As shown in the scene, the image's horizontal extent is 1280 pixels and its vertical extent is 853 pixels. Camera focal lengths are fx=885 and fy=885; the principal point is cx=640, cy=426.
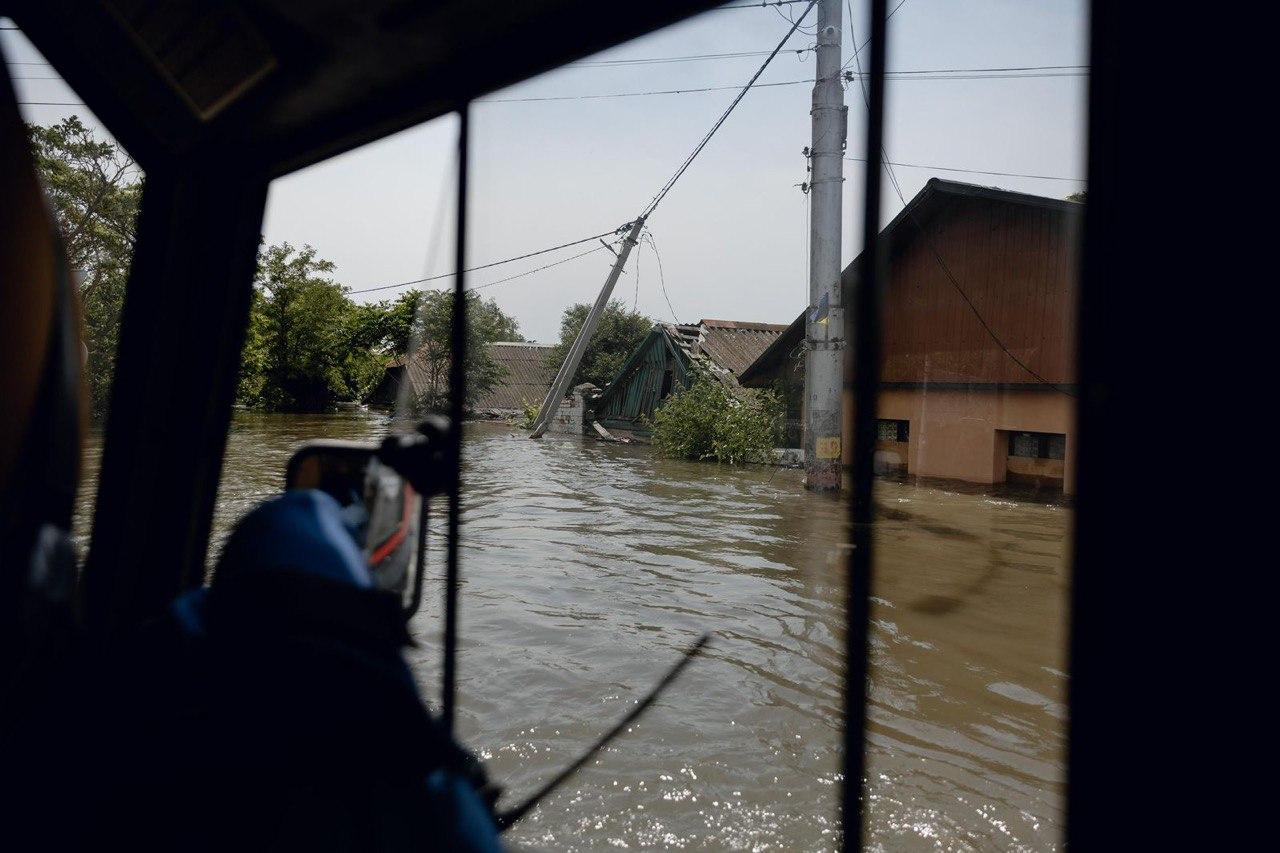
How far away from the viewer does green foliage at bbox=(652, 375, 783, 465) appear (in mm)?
16844

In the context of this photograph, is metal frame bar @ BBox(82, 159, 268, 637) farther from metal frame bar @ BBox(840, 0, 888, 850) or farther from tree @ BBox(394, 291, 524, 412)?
metal frame bar @ BBox(840, 0, 888, 850)

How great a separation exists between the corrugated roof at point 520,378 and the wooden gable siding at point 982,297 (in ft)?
64.6

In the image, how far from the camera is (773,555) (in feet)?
27.0

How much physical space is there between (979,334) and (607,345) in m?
20.4

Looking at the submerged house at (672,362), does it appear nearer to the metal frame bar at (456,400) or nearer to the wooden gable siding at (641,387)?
the wooden gable siding at (641,387)

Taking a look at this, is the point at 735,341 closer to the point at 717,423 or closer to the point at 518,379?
the point at 717,423

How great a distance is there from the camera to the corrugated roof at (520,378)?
31.3 m

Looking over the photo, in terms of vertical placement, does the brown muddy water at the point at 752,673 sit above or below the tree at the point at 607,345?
below

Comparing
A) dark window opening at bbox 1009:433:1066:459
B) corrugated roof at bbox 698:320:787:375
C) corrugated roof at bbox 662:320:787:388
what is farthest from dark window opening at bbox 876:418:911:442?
corrugated roof at bbox 698:320:787:375

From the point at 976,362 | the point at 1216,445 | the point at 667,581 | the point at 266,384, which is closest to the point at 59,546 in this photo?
the point at 1216,445

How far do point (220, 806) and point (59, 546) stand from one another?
0.74m

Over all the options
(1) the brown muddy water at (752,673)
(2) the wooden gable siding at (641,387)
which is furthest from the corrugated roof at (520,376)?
(1) the brown muddy water at (752,673)

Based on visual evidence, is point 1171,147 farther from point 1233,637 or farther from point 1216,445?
point 1233,637

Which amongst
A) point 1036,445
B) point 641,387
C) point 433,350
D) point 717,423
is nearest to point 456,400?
point 433,350
